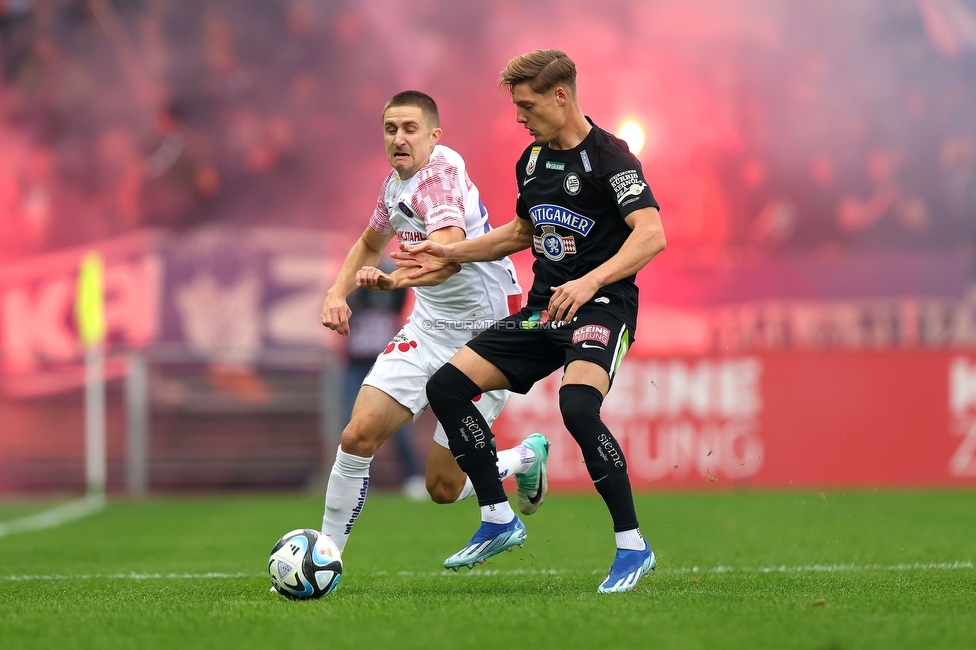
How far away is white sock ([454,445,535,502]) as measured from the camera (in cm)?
491

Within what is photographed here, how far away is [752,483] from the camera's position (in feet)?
34.1

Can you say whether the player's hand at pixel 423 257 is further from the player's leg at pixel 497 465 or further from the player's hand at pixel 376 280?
the player's leg at pixel 497 465

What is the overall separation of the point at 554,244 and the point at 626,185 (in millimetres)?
400

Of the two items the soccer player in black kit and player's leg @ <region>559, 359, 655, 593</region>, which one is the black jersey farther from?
player's leg @ <region>559, 359, 655, 593</region>

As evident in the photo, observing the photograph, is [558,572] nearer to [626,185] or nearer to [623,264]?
[623,264]

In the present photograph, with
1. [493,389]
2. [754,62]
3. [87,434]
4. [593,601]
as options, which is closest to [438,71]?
[754,62]

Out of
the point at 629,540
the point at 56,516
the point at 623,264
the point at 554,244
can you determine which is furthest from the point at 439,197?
the point at 56,516

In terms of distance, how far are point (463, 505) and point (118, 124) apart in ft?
26.9

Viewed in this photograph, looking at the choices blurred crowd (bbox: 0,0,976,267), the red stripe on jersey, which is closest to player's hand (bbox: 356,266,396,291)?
the red stripe on jersey

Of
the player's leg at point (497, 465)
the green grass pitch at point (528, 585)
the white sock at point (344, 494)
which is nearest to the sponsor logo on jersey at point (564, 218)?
the player's leg at point (497, 465)

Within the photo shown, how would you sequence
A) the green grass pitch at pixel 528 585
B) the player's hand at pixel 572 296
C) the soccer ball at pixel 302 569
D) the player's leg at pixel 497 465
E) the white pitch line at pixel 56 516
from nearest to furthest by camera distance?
1. the green grass pitch at pixel 528 585
2. the soccer ball at pixel 302 569
3. the player's hand at pixel 572 296
4. the player's leg at pixel 497 465
5. the white pitch line at pixel 56 516

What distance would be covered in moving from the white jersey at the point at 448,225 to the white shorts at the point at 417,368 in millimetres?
70

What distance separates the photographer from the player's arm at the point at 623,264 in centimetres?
412

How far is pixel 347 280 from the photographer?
480 centimetres
